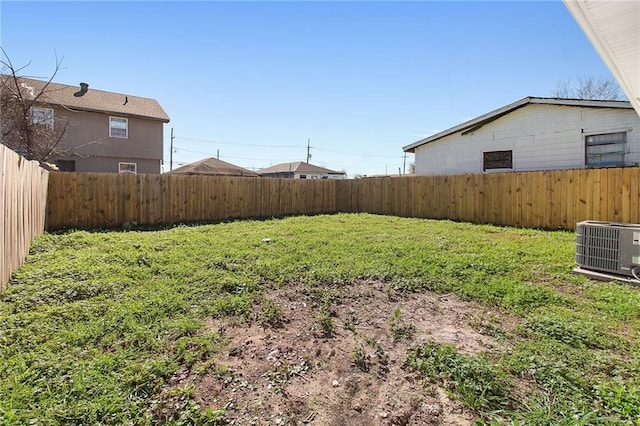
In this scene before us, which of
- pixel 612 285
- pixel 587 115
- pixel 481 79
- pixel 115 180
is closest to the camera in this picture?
pixel 612 285

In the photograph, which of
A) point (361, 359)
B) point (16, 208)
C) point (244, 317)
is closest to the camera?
point (361, 359)

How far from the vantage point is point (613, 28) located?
6.85 ft

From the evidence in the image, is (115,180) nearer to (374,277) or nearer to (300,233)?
(300,233)

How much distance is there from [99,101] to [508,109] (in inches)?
742

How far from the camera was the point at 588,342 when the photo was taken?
272 cm

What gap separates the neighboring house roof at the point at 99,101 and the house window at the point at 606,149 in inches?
750

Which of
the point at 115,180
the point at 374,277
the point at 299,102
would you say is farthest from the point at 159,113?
the point at 374,277

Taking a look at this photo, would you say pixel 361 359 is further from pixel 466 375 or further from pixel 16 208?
pixel 16 208

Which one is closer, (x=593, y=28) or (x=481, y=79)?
(x=593, y=28)

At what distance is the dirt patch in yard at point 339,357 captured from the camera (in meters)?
1.99

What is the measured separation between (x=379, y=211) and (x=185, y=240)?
8264 mm

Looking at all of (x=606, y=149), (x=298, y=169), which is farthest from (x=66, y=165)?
(x=606, y=149)

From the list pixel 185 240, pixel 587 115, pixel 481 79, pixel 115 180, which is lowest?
pixel 185 240

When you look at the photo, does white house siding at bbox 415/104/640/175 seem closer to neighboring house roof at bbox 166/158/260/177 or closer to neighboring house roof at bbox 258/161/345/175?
neighboring house roof at bbox 166/158/260/177
